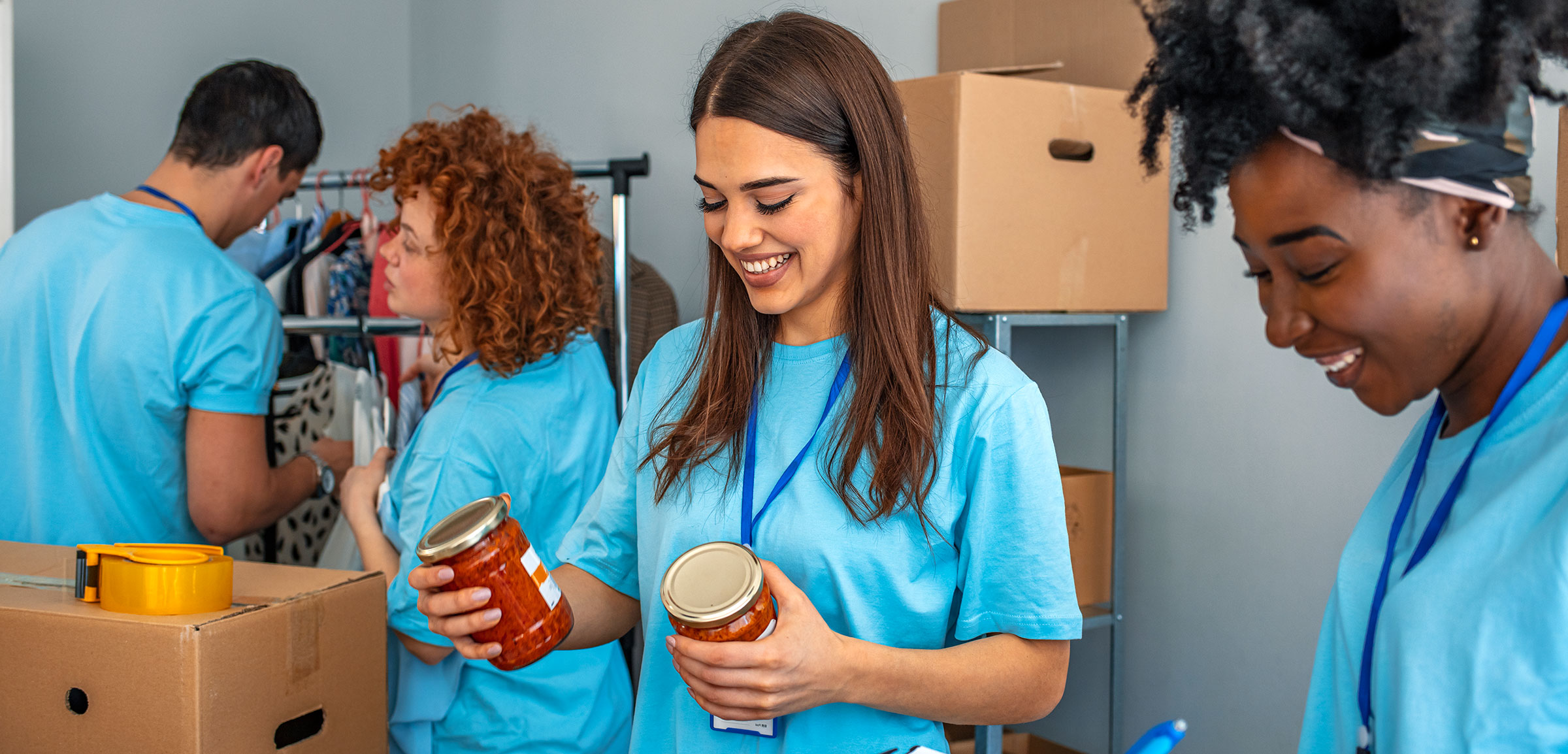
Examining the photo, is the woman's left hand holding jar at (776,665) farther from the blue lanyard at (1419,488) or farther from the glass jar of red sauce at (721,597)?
the blue lanyard at (1419,488)

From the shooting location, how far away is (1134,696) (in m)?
2.23

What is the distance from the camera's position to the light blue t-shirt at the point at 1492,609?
0.57 m

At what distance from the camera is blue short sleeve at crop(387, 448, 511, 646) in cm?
151

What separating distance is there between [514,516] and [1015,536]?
85cm

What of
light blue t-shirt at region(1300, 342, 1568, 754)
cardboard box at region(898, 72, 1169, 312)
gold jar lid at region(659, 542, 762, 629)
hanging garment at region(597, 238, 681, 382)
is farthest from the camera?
hanging garment at region(597, 238, 681, 382)

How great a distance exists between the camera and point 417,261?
1675 mm

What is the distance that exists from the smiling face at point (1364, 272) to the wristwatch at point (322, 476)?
1827 mm

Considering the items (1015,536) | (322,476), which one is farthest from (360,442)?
(1015,536)

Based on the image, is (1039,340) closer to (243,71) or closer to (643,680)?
(643,680)

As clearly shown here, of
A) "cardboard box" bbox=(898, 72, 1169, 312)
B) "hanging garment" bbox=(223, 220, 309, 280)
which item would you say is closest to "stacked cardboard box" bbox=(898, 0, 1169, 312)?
"cardboard box" bbox=(898, 72, 1169, 312)

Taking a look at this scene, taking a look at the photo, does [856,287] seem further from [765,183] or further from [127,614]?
[127,614]

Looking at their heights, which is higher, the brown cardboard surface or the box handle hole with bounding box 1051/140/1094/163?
the box handle hole with bounding box 1051/140/1094/163

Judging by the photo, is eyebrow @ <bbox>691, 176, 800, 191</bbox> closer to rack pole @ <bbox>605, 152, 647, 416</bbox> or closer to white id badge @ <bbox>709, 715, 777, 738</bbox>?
white id badge @ <bbox>709, 715, 777, 738</bbox>

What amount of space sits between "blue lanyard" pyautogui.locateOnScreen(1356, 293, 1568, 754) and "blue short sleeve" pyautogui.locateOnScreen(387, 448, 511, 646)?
1140 mm
